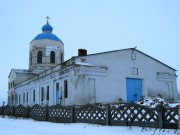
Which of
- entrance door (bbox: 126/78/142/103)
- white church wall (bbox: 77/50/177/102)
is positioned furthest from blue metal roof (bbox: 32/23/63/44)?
entrance door (bbox: 126/78/142/103)

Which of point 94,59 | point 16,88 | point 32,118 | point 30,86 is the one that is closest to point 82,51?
point 94,59

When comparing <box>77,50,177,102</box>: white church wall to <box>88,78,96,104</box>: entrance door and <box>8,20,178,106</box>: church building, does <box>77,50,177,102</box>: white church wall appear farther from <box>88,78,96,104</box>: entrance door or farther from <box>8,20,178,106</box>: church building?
<box>88,78,96,104</box>: entrance door

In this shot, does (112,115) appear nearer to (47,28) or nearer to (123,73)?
(123,73)

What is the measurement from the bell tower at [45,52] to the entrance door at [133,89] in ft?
51.7

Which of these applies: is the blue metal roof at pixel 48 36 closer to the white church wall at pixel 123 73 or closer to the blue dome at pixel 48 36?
the blue dome at pixel 48 36

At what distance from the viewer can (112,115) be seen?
11.6m

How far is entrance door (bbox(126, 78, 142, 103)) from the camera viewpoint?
76.4 ft

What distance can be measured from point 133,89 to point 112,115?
40.4 ft

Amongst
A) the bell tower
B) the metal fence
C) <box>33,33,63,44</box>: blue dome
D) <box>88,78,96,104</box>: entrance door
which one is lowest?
the metal fence

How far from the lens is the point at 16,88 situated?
3812 centimetres

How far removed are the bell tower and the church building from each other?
6.53 m

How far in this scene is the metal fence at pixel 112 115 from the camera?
947 centimetres

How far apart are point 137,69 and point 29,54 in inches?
808

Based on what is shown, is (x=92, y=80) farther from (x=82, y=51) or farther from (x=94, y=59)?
(x=82, y=51)
